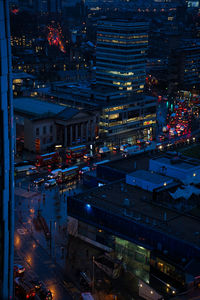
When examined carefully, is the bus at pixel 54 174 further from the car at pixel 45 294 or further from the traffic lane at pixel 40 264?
the car at pixel 45 294

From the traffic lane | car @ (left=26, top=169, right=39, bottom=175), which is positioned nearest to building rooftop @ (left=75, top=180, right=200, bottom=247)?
the traffic lane

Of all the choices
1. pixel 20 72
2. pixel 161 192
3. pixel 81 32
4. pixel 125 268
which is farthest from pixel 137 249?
pixel 81 32

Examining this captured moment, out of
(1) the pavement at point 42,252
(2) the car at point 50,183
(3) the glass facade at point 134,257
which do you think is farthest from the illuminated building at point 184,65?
(3) the glass facade at point 134,257

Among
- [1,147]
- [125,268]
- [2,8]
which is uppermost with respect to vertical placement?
[2,8]

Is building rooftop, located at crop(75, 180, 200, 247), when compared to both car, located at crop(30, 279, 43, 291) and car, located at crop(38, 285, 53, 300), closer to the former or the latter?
car, located at crop(30, 279, 43, 291)

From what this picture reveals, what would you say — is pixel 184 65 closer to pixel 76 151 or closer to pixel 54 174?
pixel 76 151

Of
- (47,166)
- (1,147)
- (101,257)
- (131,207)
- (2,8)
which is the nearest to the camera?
(2,8)

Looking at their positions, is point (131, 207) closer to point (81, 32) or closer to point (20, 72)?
point (20, 72)
